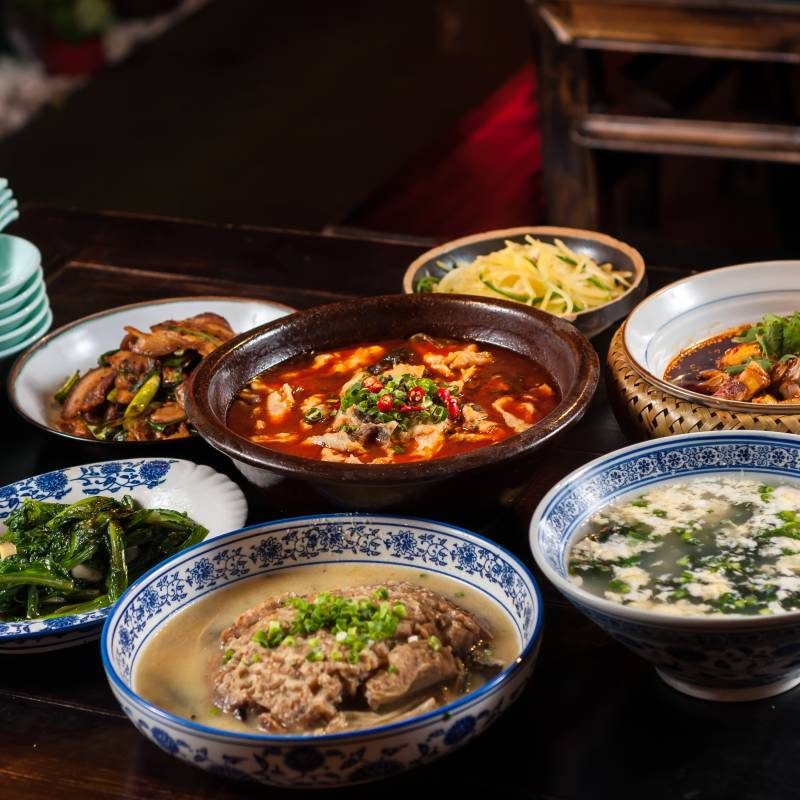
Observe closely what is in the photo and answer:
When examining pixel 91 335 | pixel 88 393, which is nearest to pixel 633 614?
pixel 88 393

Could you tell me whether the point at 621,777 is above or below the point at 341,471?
below

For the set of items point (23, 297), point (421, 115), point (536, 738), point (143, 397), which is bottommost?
point (421, 115)

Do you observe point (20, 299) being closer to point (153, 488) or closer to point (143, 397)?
point (143, 397)

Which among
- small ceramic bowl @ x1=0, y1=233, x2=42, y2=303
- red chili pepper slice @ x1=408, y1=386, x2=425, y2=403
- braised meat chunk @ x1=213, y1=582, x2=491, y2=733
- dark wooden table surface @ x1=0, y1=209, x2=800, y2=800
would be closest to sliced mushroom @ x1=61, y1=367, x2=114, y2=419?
small ceramic bowl @ x1=0, y1=233, x2=42, y2=303

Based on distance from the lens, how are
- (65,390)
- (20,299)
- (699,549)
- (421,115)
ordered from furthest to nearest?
(421,115) < (20,299) < (65,390) < (699,549)

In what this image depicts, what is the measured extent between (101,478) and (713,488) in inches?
47.1

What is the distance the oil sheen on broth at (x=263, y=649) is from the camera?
171 cm

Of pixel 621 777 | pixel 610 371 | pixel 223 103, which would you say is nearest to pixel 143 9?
pixel 223 103

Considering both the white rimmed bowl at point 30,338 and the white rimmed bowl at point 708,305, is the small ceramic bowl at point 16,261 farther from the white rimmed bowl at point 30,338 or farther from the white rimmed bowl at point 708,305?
the white rimmed bowl at point 708,305

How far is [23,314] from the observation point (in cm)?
295

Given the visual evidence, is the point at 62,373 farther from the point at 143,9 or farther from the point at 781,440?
the point at 143,9

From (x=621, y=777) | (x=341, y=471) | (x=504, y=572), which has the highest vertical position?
(x=341, y=471)

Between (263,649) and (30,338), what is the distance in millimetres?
1512

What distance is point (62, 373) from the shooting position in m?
2.89
